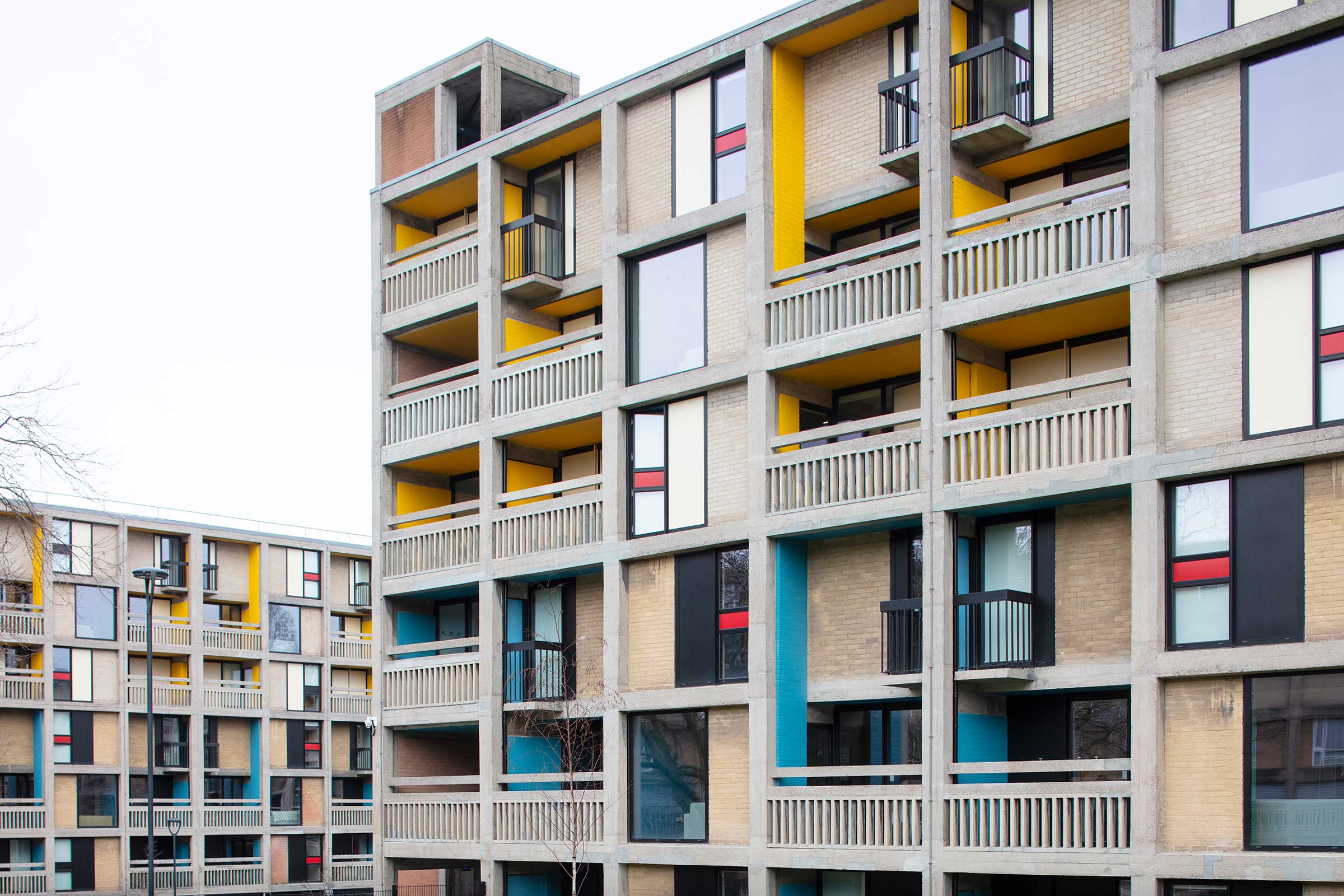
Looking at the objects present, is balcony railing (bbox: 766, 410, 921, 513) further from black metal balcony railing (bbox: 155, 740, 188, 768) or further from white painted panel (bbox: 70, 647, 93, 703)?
black metal balcony railing (bbox: 155, 740, 188, 768)

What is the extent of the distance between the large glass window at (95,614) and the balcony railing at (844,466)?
40.4 meters

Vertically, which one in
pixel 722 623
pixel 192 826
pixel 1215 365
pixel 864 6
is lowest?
pixel 192 826

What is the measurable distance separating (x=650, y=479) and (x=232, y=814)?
4151 cm

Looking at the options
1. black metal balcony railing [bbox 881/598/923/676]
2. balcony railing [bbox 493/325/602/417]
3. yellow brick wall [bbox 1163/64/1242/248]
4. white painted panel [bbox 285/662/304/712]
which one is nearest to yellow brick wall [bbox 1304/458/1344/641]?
yellow brick wall [bbox 1163/64/1242/248]

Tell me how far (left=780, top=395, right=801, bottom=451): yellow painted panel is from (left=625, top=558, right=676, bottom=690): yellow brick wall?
3246mm

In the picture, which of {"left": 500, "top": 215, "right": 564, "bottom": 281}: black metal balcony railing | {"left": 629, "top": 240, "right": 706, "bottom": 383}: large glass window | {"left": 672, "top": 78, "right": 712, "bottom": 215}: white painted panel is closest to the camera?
{"left": 629, "top": 240, "right": 706, "bottom": 383}: large glass window

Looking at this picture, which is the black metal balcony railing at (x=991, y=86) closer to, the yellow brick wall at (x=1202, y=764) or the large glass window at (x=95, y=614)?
the yellow brick wall at (x=1202, y=764)

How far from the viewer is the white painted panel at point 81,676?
6056 centimetres

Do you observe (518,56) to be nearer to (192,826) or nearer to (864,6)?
(864,6)

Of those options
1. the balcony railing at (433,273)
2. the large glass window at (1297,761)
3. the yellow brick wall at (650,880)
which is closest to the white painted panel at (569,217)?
the balcony railing at (433,273)

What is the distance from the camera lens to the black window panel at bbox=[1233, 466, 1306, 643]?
21422 millimetres

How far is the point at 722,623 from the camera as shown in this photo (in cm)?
2884

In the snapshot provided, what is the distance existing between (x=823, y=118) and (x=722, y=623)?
922cm

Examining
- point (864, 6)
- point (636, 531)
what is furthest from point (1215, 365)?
point (636, 531)
